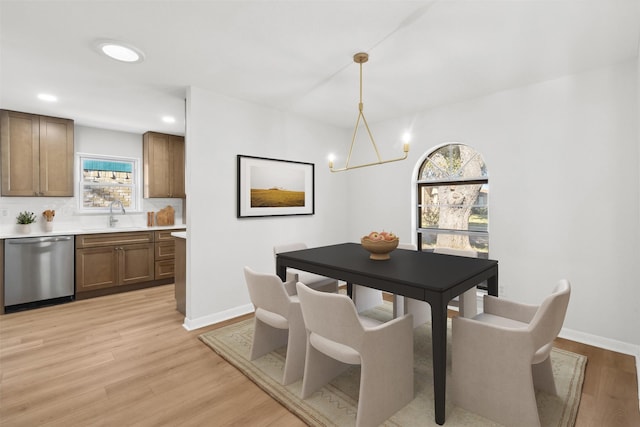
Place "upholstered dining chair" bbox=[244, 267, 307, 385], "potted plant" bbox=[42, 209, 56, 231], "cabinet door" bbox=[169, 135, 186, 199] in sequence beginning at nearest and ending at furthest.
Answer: "upholstered dining chair" bbox=[244, 267, 307, 385]
"potted plant" bbox=[42, 209, 56, 231]
"cabinet door" bbox=[169, 135, 186, 199]

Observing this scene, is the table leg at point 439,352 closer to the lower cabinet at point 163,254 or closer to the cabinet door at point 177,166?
the lower cabinet at point 163,254

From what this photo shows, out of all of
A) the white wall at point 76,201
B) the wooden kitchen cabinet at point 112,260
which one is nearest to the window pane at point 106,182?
the white wall at point 76,201

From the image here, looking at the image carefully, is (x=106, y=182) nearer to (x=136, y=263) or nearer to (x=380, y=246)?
(x=136, y=263)

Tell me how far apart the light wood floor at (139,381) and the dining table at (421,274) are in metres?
0.89

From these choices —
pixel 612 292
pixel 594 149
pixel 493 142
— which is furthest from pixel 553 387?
pixel 493 142

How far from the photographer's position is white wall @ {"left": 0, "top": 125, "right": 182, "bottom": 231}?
4.06 metres

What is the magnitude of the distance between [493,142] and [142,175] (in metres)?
5.19

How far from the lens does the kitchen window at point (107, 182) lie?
4.62 m

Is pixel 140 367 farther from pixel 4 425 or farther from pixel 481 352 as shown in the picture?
pixel 481 352

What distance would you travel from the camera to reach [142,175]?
16.7 feet

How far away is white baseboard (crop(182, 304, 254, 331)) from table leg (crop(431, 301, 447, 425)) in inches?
93.2

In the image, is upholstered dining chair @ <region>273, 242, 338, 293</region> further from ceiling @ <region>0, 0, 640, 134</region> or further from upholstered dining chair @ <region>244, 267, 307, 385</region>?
ceiling @ <region>0, 0, 640, 134</region>

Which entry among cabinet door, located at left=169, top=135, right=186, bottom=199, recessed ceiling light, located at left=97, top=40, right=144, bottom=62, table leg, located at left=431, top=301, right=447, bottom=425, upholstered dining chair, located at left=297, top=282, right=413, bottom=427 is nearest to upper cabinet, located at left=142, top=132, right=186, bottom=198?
cabinet door, located at left=169, top=135, right=186, bottom=199

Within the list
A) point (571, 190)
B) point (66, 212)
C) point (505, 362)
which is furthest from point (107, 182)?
point (571, 190)
